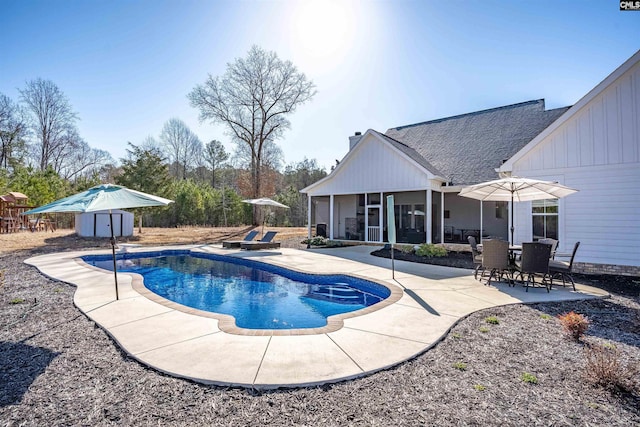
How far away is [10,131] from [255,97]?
20292 mm

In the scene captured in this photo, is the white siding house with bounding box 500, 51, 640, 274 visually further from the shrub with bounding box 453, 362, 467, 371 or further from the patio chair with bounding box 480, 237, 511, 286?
the shrub with bounding box 453, 362, 467, 371

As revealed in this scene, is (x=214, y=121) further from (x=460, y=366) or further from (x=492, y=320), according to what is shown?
(x=460, y=366)

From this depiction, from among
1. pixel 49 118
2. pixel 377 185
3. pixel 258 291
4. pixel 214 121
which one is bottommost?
pixel 258 291

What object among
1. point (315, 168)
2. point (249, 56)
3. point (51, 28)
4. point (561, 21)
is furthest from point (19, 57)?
point (315, 168)

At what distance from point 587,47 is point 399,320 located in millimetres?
11130

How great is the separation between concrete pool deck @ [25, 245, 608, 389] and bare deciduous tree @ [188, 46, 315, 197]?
71.4ft

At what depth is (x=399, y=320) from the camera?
436cm

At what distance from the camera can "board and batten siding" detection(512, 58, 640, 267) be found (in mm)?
7918

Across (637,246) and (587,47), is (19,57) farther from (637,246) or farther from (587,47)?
(637,246)

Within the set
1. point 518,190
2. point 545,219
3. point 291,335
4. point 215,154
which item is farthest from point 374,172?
point 215,154

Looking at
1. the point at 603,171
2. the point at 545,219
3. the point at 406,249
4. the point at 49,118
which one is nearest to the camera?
the point at 603,171

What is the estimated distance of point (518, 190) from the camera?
24.3 feet

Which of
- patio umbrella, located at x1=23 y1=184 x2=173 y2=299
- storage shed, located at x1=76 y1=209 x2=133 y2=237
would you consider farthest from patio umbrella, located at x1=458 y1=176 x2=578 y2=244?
storage shed, located at x1=76 y1=209 x2=133 y2=237

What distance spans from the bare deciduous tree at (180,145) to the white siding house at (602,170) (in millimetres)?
36326
